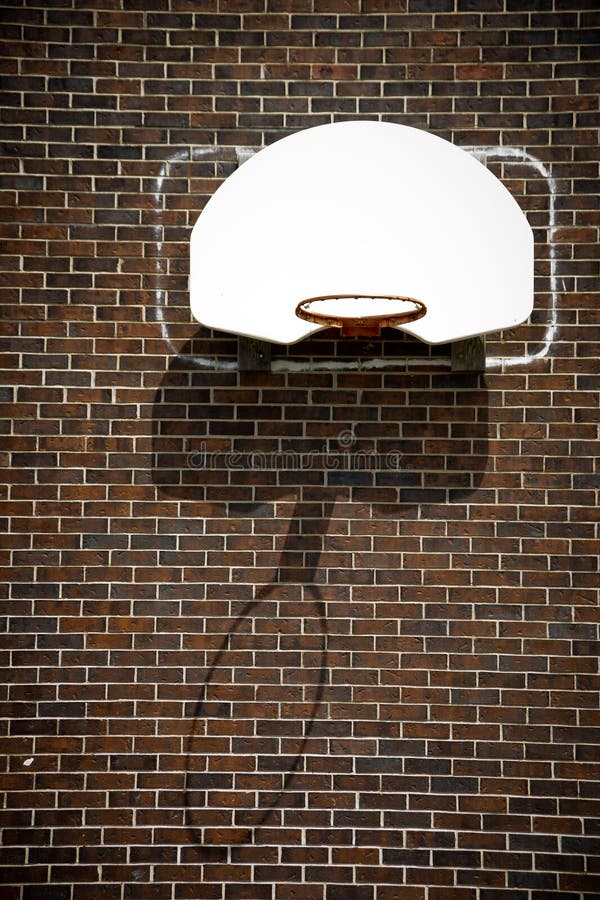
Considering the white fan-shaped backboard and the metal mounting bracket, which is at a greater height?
the white fan-shaped backboard

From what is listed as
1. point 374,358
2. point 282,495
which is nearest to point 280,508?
point 282,495

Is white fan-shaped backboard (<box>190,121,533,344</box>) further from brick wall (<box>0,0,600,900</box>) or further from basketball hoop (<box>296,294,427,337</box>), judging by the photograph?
brick wall (<box>0,0,600,900</box>)

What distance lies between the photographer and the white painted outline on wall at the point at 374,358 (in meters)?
3.19

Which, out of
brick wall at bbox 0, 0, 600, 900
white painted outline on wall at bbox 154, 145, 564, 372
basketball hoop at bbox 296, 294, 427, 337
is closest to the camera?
basketball hoop at bbox 296, 294, 427, 337

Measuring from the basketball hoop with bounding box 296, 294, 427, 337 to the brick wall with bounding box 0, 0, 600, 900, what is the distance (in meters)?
0.53

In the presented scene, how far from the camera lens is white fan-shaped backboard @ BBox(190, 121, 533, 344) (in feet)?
8.52

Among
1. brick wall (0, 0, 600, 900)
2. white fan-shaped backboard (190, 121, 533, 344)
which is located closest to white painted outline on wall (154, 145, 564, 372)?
brick wall (0, 0, 600, 900)

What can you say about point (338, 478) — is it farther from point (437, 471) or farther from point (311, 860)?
point (311, 860)

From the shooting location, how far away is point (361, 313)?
2.63 m

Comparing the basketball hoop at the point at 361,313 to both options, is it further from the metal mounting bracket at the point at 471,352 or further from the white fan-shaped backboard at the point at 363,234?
the metal mounting bracket at the point at 471,352

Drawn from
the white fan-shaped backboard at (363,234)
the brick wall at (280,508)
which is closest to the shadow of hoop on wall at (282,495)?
the brick wall at (280,508)

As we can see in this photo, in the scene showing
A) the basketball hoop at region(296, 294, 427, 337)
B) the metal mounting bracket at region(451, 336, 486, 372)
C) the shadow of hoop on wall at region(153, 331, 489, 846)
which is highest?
the basketball hoop at region(296, 294, 427, 337)

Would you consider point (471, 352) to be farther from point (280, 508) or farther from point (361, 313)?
point (280, 508)

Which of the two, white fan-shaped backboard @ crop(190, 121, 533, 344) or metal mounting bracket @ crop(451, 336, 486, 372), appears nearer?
white fan-shaped backboard @ crop(190, 121, 533, 344)
